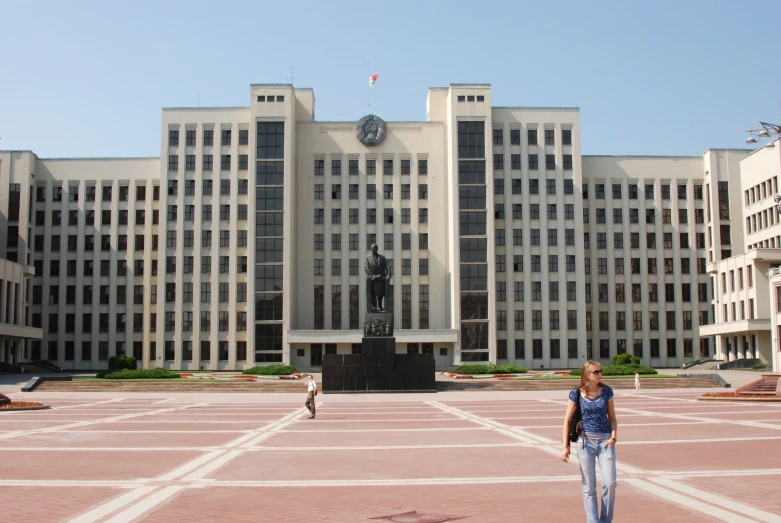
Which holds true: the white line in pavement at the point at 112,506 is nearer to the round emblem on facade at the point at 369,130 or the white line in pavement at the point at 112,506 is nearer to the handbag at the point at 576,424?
the handbag at the point at 576,424

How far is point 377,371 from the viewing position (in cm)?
4350

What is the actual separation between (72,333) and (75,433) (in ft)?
216

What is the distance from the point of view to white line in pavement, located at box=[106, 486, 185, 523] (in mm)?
10211

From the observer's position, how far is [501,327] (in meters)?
79.3

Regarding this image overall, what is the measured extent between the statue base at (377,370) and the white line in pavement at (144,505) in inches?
1216

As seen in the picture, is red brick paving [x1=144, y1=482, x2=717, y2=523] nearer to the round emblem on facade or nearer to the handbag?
the handbag

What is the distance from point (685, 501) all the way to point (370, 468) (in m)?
5.82

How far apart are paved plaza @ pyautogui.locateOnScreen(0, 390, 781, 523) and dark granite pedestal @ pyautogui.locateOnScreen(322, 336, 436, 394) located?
15.3 metres

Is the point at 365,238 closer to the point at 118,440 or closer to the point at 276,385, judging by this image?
the point at 276,385

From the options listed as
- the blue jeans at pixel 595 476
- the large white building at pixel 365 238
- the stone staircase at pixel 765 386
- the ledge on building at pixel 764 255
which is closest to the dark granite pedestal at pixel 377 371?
the stone staircase at pixel 765 386

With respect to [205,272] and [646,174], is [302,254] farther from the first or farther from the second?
[646,174]

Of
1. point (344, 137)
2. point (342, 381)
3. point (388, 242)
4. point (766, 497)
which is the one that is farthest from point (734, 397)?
point (344, 137)

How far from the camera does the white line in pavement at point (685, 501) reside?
9984 mm

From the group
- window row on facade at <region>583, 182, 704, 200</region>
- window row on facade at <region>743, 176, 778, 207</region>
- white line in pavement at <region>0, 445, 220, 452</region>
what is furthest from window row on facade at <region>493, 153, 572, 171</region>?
white line in pavement at <region>0, 445, 220, 452</region>
